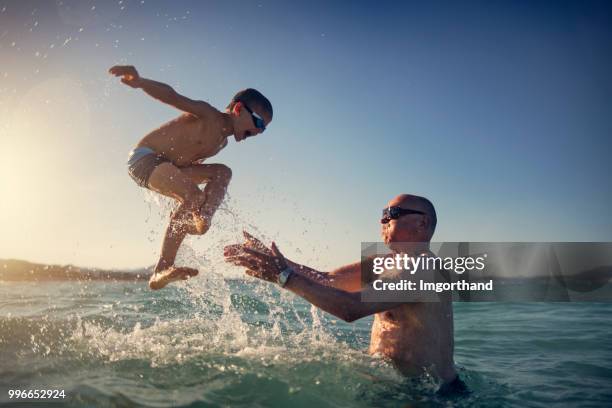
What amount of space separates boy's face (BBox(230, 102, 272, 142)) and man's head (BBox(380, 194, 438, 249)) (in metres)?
2.08

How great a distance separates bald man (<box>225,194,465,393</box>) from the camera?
135 inches

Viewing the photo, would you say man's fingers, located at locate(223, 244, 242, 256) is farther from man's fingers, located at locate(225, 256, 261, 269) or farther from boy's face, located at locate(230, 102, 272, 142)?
boy's face, located at locate(230, 102, 272, 142)

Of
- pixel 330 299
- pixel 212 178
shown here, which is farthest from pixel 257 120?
pixel 330 299

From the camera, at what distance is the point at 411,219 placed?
435 cm

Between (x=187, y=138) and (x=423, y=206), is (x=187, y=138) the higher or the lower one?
the higher one

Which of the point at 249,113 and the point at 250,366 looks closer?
the point at 250,366

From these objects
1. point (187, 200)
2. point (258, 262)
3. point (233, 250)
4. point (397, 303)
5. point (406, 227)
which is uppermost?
point (187, 200)

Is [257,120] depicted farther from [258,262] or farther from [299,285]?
[299,285]

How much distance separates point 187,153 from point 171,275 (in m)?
1.65

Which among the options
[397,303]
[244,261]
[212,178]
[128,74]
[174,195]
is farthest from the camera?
[212,178]

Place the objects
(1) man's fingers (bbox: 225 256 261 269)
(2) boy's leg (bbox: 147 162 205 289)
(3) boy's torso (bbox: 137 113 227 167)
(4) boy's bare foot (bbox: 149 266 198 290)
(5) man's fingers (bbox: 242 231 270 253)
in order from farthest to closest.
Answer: (3) boy's torso (bbox: 137 113 227 167) → (2) boy's leg (bbox: 147 162 205 289) → (4) boy's bare foot (bbox: 149 266 198 290) → (5) man's fingers (bbox: 242 231 270 253) → (1) man's fingers (bbox: 225 256 261 269)

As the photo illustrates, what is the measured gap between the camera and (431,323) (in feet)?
12.7

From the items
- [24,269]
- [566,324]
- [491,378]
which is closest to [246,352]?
[491,378]

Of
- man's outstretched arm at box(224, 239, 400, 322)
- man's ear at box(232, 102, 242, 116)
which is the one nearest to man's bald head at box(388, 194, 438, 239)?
man's outstretched arm at box(224, 239, 400, 322)
